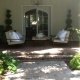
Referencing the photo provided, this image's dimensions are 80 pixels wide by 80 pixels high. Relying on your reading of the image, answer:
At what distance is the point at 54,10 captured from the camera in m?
15.1

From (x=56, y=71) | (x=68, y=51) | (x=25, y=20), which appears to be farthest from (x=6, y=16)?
(x=56, y=71)

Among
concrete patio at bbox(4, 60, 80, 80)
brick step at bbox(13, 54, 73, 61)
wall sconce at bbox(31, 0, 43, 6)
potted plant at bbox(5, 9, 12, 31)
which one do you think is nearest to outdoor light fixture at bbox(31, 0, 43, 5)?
wall sconce at bbox(31, 0, 43, 6)

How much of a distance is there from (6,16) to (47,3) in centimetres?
264

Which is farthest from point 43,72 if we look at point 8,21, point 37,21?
point 37,21

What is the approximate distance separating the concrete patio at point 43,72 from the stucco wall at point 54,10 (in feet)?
19.9

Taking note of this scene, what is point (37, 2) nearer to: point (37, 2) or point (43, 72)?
point (37, 2)

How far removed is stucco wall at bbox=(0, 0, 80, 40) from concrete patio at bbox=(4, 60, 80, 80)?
6072 mm

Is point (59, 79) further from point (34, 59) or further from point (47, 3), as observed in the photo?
point (47, 3)

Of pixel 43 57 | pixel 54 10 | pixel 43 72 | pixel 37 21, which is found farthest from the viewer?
pixel 37 21

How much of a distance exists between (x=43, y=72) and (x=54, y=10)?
7.82 metres

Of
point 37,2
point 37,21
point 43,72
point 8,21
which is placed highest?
point 37,2

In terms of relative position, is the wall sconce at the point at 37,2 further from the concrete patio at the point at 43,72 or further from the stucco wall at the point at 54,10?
the concrete patio at the point at 43,72

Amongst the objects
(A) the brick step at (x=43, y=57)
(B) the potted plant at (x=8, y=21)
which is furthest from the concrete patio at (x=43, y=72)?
(B) the potted plant at (x=8, y=21)

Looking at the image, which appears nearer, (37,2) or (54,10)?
(37,2)
